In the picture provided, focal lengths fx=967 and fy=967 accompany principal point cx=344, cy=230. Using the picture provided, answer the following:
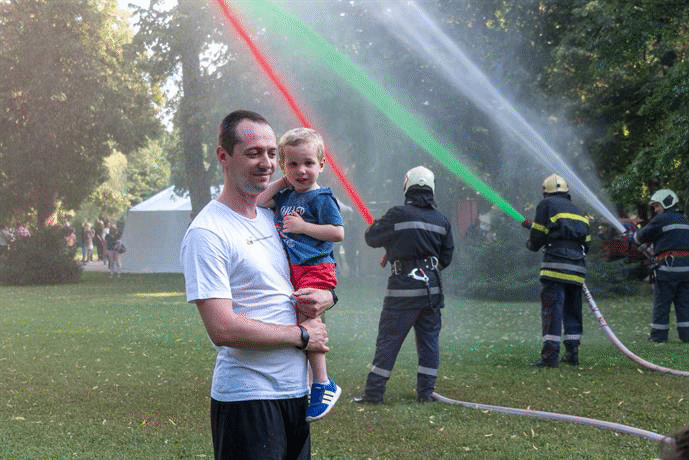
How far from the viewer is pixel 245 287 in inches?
142

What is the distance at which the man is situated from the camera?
351 cm

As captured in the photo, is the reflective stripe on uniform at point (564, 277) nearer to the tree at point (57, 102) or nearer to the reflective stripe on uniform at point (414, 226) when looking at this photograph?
the reflective stripe on uniform at point (414, 226)

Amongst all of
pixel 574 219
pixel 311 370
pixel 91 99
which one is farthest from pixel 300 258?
pixel 91 99

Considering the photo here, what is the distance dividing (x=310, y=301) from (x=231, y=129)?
72 centimetres

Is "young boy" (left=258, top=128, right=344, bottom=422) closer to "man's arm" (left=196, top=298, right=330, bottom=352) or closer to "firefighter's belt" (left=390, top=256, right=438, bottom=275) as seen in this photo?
"man's arm" (left=196, top=298, right=330, bottom=352)

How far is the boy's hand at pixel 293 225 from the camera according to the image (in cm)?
398

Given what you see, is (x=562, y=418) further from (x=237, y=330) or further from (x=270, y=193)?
(x=237, y=330)

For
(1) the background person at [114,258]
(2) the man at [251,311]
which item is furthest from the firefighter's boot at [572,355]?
(1) the background person at [114,258]

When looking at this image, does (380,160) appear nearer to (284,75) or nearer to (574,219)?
(284,75)

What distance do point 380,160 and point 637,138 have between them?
23.0ft

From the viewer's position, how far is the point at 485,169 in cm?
2575

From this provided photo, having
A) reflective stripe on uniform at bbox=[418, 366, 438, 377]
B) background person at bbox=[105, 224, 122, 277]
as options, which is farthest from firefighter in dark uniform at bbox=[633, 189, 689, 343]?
background person at bbox=[105, 224, 122, 277]

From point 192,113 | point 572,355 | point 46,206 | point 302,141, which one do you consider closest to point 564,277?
point 572,355

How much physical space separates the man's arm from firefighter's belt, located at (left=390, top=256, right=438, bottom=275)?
17.5 feet
